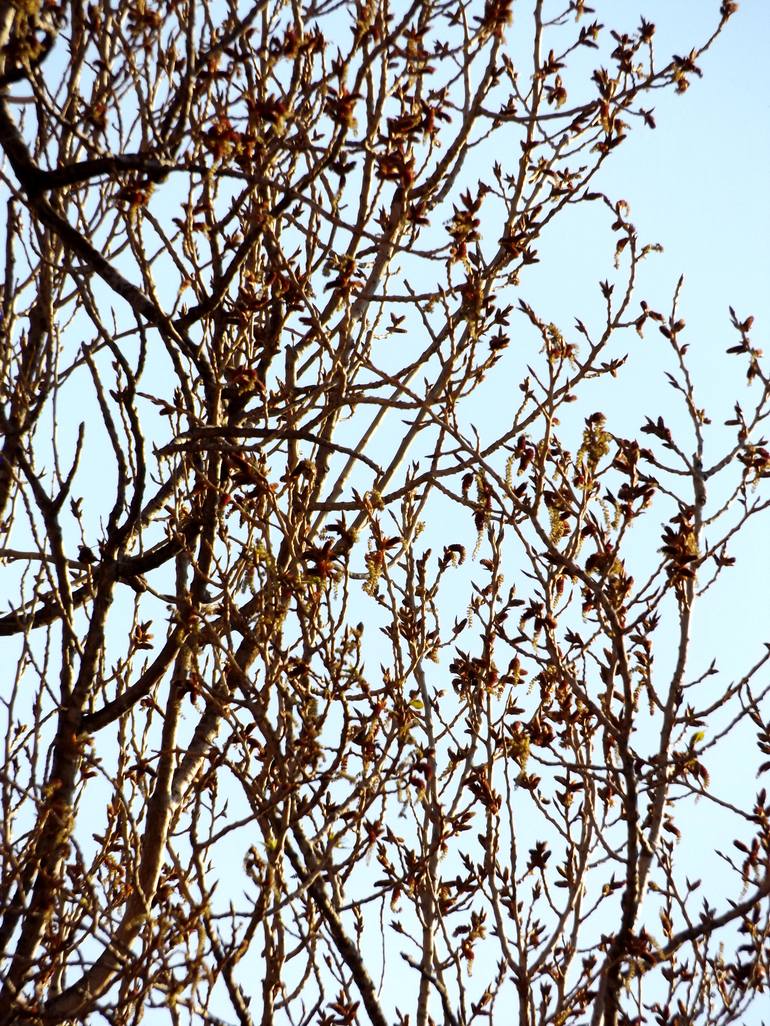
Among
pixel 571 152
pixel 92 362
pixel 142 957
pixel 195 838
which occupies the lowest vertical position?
pixel 142 957

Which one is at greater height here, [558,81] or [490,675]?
[558,81]

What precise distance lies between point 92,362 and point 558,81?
211 centimetres

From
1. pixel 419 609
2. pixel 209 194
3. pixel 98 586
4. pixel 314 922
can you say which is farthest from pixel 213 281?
pixel 314 922

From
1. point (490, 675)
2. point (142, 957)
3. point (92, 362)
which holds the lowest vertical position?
point (142, 957)

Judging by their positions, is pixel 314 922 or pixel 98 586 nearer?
pixel 314 922

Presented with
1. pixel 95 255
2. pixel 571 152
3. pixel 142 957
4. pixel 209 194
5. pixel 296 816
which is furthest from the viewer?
pixel 571 152

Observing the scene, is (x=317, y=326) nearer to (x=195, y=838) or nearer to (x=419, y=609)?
(x=419, y=609)

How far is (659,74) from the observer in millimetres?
4184

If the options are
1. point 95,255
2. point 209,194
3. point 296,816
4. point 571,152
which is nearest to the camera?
point 296,816

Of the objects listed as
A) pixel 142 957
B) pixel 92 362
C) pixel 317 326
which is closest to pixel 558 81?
pixel 317 326

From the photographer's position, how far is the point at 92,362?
3.43 metres

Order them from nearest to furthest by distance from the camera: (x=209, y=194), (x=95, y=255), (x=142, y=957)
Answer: (x=142, y=957) < (x=95, y=255) < (x=209, y=194)

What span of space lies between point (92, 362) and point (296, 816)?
1.52 meters

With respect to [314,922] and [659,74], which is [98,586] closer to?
[314,922]
